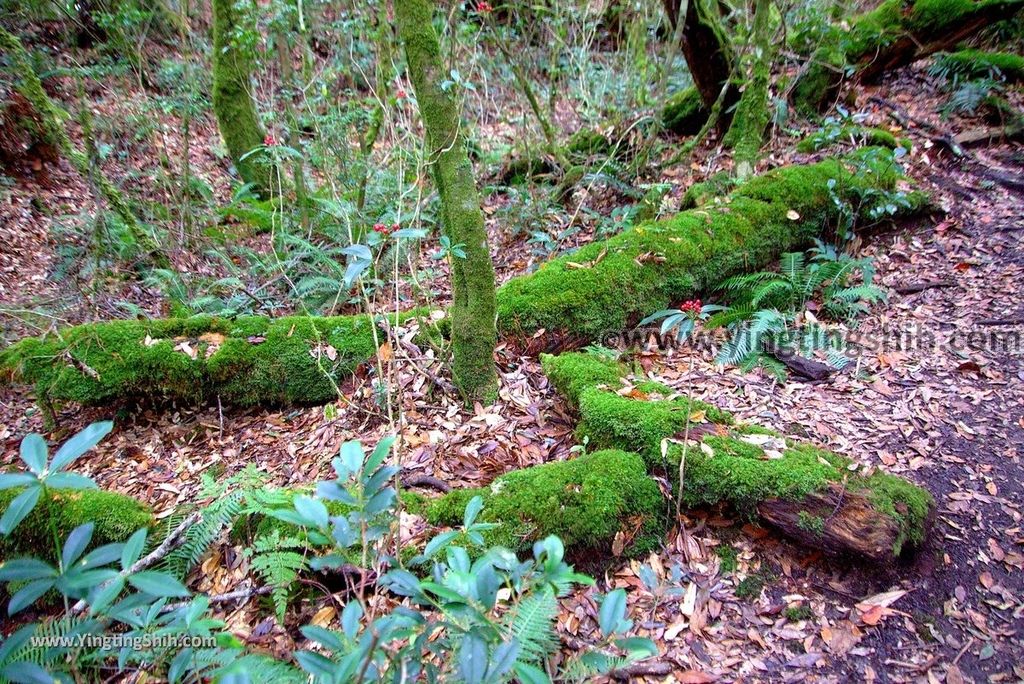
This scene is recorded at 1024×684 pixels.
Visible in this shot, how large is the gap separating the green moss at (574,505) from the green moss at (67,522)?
1748mm

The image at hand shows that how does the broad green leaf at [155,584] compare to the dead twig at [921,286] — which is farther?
the dead twig at [921,286]

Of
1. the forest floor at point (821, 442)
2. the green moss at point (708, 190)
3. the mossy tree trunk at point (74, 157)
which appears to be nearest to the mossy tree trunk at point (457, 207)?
the forest floor at point (821, 442)

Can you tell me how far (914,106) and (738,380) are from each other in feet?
20.8

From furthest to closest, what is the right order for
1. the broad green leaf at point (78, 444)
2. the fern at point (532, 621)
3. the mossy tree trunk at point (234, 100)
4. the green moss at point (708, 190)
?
the mossy tree trunk at point (234, 100), the green moss at point (708, 190), the fern at point (532, 621), the broad green leaf at point (78, 444)

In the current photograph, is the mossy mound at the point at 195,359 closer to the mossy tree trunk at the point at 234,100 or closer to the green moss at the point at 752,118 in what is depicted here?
the mossy tree trunk at the point at 234,100

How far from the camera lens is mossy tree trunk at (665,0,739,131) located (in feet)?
23.0

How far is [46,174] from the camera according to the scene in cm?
880

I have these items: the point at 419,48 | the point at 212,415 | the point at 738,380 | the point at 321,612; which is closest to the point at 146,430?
the point at 212,415

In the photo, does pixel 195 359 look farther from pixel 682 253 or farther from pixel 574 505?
pixel 682 253

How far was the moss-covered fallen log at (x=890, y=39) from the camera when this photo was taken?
25.3ft

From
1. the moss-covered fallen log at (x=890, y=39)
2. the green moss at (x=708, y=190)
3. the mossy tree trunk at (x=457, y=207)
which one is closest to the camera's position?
the mossy tree trunk at (x=457, y=207)

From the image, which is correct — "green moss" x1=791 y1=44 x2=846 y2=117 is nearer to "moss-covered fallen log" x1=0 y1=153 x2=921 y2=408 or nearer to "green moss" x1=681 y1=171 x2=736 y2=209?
"green moss" x1=681 y1=171 x2=736 y2=209

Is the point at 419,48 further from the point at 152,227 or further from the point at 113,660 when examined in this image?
the point at 152,227

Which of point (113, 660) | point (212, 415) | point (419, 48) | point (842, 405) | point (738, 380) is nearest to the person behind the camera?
point (113, 660)
